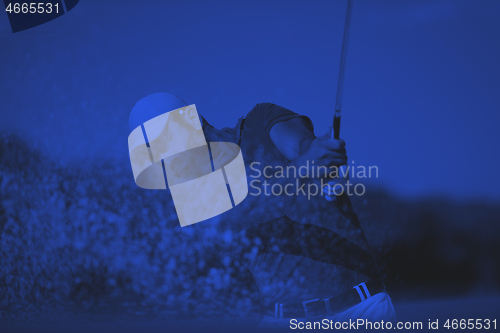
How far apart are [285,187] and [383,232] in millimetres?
674

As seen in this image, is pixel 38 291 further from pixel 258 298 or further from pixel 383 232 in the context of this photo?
pixel 383 232

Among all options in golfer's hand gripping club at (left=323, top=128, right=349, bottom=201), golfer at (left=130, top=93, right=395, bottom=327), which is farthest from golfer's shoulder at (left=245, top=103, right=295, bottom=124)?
golfer's hand gripping club at (left=323, top=128, right=349, bottom=201)

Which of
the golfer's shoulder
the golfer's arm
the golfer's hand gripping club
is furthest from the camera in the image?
the golfer's shoulder

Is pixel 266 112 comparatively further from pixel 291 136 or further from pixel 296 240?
pixel 296 240

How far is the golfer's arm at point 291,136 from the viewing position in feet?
2.87

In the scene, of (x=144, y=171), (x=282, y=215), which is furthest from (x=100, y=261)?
(x=282, y=215)

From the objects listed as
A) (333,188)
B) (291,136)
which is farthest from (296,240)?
(333,188)

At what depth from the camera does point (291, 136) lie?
0.90 metres

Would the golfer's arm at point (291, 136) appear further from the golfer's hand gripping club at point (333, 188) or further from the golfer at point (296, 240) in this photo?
the golfer's hand gripping club at point (333, 188)

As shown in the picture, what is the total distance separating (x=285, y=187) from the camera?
814mm

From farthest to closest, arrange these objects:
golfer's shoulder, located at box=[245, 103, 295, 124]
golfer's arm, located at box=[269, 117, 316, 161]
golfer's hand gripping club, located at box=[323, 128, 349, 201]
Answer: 1. golfer's shoulder, located at box=[245, 103, 295, 124]
2. golfer's arm, located at box=[269, 117, 316, 161]
3. golfer's hand gripping club, located at box=[323, 128, 349, 201]

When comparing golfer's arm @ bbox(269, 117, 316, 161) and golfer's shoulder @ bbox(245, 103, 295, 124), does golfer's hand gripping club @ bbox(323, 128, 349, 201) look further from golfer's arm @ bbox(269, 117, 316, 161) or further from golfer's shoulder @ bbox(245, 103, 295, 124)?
golfer's shoulder @ bbox(245, 103, 295, 124)

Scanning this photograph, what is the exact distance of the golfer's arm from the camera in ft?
2.87

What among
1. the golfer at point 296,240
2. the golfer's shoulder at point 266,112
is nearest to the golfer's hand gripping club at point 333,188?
the golfer at point 296,240
